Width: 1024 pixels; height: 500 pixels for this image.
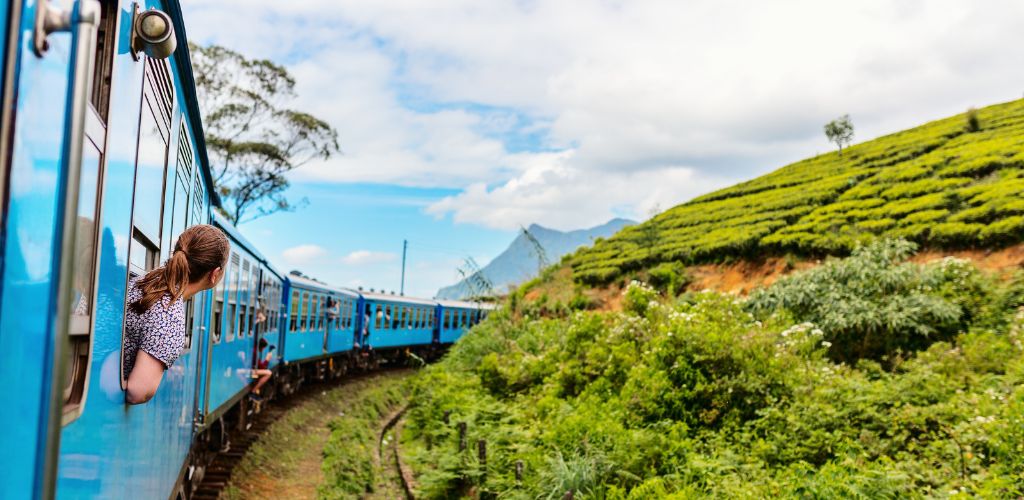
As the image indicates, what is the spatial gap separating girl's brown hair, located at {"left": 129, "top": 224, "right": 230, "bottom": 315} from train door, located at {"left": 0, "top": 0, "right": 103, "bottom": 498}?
1.09m

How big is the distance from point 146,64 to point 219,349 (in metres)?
5.60

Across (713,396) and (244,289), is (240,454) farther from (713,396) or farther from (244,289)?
(713,396)

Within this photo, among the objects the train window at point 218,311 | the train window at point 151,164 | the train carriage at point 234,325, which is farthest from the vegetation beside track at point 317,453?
the train window at point 151,164

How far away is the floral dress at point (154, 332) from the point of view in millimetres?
2609

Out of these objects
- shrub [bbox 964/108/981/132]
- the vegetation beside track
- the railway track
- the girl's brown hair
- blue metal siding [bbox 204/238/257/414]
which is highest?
shrub [bbox 964/108/981/132]

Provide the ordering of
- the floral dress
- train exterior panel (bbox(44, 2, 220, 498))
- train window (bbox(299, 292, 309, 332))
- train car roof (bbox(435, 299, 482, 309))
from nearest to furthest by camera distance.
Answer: train exterior panel (bbox(44, 2, 220, 498))
the floral dress
train window (bbox(299, 292, 309, 332))
train car roof (bbox(435, 299, 482, 309))

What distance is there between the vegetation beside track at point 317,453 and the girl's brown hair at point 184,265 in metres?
7.16

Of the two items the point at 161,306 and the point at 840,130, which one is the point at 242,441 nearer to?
the point at 161,306

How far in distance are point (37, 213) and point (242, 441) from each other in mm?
11116

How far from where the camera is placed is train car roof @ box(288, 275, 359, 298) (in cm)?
1619

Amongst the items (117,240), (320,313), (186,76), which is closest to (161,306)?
(117,240)

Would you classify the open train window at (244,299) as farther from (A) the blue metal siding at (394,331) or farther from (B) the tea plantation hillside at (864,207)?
(A) the blue metal siding at (394,331)

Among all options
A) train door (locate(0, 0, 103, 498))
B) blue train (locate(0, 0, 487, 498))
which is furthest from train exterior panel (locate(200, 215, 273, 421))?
train door (locate(0, 0, 103, 498))

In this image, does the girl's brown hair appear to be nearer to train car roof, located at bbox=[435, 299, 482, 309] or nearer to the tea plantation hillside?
the tea plantation hillside
